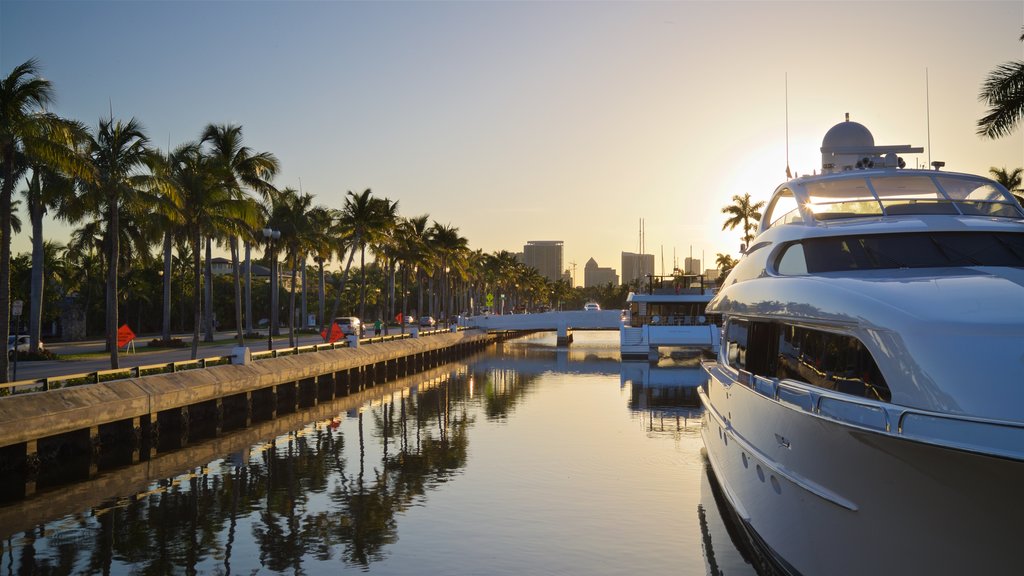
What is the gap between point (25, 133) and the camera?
81.0 ft

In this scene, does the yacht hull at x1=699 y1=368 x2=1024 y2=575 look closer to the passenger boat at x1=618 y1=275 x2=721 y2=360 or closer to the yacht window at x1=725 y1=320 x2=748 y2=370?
the yacht window at x1=725 y1=320 x2=748 y2=370

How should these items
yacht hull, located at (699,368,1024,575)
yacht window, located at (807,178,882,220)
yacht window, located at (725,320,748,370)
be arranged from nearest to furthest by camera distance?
1. yacht hull, located at (699,368,1024,575)
2. yacht window, located at (807,178,882,220)
3. yacht window, located at (725,320,748,370)

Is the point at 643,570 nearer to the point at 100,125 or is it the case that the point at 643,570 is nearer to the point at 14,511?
the point at 14,511

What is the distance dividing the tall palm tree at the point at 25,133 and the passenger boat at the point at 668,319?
45212 mm

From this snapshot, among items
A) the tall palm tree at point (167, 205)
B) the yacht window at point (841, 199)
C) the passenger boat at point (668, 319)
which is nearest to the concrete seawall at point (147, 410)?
the tall palm tree at point (167, 205)

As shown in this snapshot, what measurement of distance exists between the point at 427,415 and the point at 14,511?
19.9m

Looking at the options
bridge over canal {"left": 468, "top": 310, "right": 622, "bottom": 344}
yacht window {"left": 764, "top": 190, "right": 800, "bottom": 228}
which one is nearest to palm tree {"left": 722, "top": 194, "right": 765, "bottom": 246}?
bridge over canal {"left": 468, "top": 310, "right": 622, "bottom": 344}

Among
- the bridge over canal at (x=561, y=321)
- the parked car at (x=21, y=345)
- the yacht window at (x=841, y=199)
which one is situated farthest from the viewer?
the bridge over canal at (x=561, y=321)

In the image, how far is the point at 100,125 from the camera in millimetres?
31703

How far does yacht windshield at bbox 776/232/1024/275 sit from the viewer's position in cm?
1266

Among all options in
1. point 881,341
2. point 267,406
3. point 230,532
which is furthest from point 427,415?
point 881,341

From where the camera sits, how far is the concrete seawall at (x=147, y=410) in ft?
67.1

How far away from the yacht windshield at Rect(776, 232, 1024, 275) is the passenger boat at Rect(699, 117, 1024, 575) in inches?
1.1

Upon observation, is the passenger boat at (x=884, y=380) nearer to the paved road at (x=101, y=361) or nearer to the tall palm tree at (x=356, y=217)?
the paved road at (x=101, y=361)
